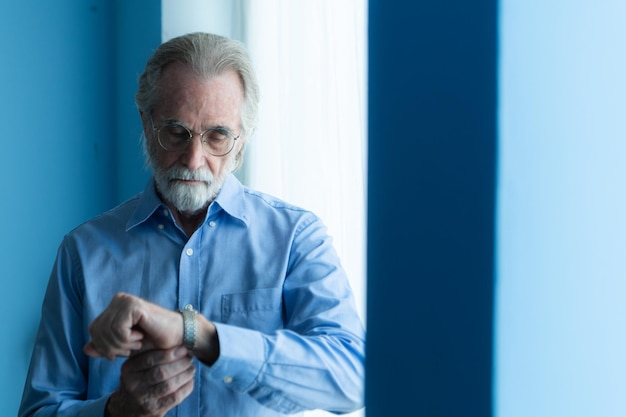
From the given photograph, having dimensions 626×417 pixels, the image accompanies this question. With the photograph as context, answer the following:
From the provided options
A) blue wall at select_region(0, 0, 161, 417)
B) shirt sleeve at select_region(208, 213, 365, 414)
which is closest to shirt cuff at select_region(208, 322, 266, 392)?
shirt sleeve at select_region(208, 213, 365, 414)

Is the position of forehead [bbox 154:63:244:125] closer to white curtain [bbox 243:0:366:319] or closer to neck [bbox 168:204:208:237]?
neck [bbox 168:204:208:237]

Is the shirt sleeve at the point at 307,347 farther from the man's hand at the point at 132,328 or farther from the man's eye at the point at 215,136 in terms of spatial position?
the man's eye at the point at 215,136

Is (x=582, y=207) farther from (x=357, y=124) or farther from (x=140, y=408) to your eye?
(x=357, y=124)

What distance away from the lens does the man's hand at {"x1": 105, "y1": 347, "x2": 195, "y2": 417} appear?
128cm

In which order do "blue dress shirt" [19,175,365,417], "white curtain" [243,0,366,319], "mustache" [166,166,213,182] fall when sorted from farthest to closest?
"white curtain" [243,0,366,319] < "mustache" [166,166,213,182] < "blue dress shirt" [19,175,365,417]

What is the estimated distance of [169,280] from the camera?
1580mm

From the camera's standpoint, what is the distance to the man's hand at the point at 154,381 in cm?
128

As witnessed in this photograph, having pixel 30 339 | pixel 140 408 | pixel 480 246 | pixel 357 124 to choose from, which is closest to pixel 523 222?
pixel 480 246

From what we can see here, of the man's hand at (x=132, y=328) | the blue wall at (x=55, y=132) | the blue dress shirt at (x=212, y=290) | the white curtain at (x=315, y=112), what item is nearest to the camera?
the man's hand at (x=132, y=328)

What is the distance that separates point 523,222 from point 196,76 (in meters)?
0.94

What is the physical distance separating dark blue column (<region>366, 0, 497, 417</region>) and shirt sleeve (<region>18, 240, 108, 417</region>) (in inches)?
31.1

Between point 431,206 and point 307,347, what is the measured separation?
1.81ft

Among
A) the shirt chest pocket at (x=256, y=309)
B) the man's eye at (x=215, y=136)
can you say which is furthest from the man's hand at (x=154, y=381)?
the man's eye at (x=215, y=136)

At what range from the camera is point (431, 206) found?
0.86 meters
